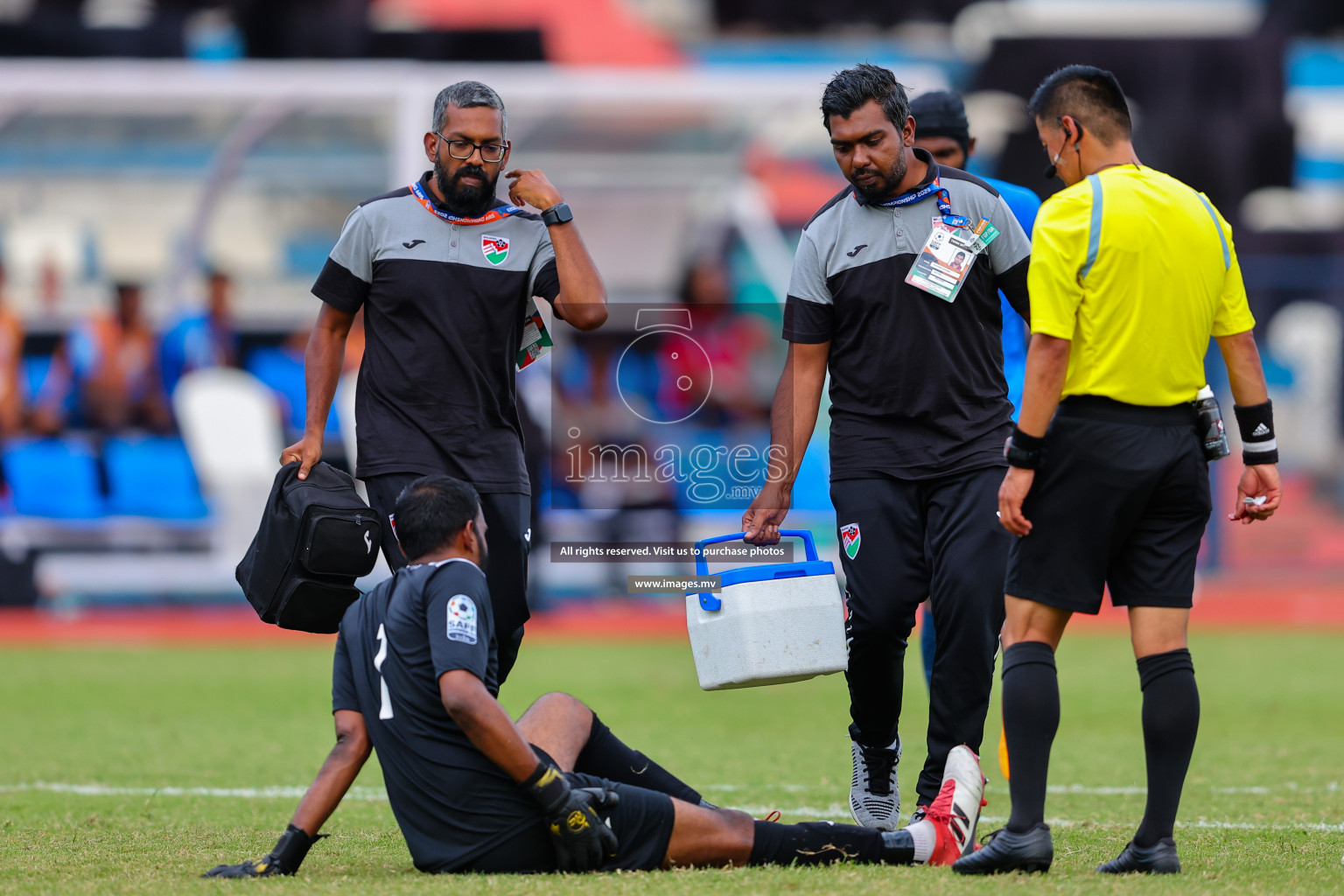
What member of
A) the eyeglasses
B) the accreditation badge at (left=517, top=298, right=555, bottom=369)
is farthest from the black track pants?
the eyeglasses

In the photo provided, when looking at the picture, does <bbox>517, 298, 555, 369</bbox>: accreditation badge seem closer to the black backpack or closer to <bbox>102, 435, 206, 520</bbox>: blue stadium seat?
the black backpack

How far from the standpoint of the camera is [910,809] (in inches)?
233

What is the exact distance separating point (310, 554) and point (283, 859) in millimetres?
999

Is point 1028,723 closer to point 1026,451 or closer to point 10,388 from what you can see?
point 1026,451

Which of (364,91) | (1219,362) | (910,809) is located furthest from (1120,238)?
(1219,362)

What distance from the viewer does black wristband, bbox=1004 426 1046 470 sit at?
4480mm

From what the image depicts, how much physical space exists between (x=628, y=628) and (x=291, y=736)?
231 inches

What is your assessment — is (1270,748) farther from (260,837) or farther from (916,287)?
(260,837)

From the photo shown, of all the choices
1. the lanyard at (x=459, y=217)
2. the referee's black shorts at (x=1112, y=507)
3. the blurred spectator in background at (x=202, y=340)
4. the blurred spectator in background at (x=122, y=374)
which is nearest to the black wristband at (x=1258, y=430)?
the referee's black shorts at (x=1112, y=507)

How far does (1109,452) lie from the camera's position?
449 centimetres

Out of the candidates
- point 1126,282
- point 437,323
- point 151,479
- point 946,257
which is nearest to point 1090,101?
point 1126,282

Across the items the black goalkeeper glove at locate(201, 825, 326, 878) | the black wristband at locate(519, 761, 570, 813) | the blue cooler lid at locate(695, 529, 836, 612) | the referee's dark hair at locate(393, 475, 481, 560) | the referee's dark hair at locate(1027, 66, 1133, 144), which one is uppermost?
the referee's dark hair at locate(1027, 66, 1133, 144)

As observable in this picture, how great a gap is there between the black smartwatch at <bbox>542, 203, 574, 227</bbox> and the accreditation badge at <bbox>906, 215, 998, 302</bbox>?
1071 mm

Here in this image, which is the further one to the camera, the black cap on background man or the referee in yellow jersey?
the black cap on background man
